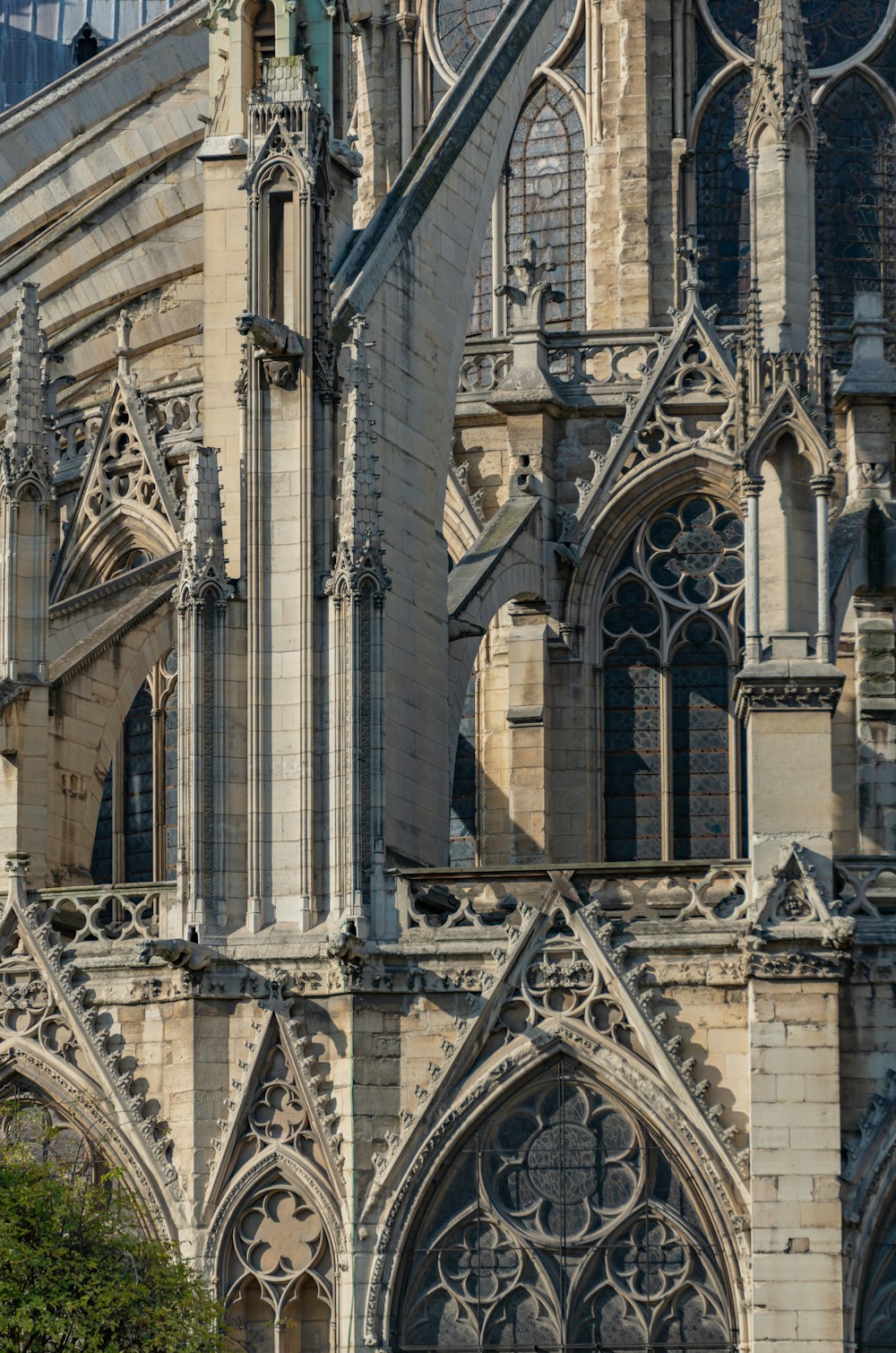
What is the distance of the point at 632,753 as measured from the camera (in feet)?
123

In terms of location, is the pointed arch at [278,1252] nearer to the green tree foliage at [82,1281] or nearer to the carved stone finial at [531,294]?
the green tree foliage at [82,1281]

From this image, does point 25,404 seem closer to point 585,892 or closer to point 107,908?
point 107,908

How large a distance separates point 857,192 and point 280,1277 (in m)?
16.2

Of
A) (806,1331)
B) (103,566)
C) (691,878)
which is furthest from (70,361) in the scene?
(806,1331)

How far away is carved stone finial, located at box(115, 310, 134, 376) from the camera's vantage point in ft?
128

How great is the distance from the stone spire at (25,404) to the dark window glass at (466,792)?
5.55m

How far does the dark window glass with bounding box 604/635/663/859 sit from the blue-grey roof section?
18899 millimetres

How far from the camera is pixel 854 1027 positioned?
30.0 metres

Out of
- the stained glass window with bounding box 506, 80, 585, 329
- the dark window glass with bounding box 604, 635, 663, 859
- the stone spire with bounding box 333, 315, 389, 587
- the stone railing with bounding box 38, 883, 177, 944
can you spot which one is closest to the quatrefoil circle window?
the dark window glass with bounding box 604, 635, 663, 859

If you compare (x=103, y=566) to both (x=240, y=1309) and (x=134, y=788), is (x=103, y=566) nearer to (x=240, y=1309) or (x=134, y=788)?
(x=134, y=788)

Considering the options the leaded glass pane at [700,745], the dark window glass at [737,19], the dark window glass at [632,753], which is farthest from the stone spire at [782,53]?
the dark window glass at [737,19]

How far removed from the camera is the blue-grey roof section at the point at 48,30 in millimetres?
53656

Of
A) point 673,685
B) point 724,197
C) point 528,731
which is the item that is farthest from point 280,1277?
point 724,197

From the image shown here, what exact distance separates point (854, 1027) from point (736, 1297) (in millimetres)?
2208
